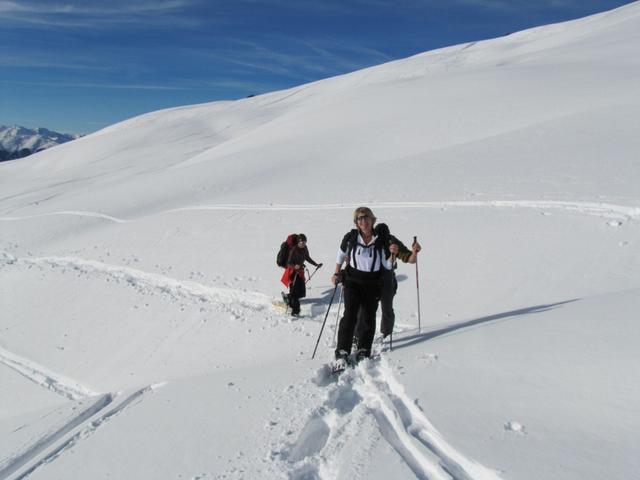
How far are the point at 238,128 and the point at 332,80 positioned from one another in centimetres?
2150

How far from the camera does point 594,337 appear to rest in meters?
4.18

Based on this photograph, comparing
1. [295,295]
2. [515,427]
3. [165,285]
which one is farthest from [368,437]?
[165,285]

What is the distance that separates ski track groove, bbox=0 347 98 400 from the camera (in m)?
6.70

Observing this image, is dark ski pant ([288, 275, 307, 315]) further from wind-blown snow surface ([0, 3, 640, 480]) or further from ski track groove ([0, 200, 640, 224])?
ski track groove ([0, 200, 640, 224])

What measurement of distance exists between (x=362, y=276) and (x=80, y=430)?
3.28 metres

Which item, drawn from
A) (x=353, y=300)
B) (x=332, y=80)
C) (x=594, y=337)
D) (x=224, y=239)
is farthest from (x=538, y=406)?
(x=332, y=80)

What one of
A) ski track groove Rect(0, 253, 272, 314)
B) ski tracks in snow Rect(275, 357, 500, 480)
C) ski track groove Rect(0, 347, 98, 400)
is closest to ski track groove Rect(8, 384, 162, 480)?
ski track groove Rect(0, 347, 98, 400)

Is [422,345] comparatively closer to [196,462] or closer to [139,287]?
[196,462]

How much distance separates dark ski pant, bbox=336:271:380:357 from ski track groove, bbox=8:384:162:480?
227 cm

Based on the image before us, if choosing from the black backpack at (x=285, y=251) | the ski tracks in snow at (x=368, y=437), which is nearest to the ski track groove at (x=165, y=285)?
the black backpack at (x=285, y=251)

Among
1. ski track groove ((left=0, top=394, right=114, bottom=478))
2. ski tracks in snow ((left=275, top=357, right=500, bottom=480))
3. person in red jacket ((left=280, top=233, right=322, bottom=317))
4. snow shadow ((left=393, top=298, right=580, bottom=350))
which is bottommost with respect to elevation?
ski track groove ((left=0, top=394, right=114, bottom=478))

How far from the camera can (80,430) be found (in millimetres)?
4539

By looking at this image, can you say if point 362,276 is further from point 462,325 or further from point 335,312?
point 335,312

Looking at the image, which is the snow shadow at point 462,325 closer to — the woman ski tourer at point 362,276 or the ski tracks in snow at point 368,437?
the woman ski tourer at point 362,276
